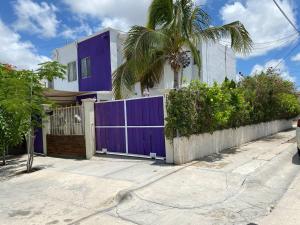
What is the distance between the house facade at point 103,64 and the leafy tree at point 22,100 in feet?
16.2

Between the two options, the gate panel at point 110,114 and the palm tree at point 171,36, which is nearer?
the gate panel at point 110,114

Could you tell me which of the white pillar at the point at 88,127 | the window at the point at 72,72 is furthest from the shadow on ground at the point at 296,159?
the window at the point at 72,72

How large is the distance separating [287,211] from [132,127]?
6453 millimetres

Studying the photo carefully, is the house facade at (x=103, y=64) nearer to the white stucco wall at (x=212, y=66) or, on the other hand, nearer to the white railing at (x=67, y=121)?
the white stucco wall at (x=212, y=66)

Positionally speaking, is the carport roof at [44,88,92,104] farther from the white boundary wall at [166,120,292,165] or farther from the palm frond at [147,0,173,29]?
the white boundary wall at [166,120,292,165]

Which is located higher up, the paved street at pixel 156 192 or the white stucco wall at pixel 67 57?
the white stucco wall at pixel 67 57

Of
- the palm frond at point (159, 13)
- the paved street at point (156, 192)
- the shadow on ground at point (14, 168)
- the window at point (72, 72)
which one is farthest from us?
the window at point (72, 72)

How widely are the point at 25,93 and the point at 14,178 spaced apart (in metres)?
2.85

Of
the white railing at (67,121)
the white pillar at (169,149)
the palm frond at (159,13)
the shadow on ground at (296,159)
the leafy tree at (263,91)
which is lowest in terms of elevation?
the shadow on ground at (296,159)

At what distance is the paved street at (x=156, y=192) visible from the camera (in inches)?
225

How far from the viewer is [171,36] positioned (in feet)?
41.3

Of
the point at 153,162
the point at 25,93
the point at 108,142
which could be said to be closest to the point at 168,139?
the point at 153,162

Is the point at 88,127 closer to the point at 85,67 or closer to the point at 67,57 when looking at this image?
the point at 85,67

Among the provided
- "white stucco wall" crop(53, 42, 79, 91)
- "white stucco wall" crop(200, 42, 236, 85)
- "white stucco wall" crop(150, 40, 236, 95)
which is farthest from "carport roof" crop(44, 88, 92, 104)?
"white stucco wall" crop(200, 42, 236, 85)
